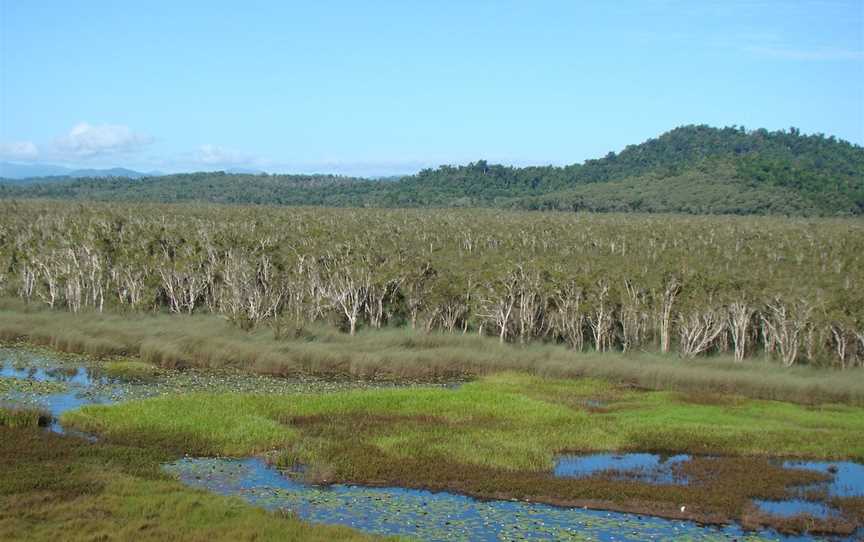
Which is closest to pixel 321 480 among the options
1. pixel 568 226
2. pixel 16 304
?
pixel 16 304

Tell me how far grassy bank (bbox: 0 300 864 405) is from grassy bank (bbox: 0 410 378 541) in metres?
16.7

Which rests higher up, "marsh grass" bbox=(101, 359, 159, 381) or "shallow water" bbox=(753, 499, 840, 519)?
"shallow water" bbox=(753, 499, 840, 519)

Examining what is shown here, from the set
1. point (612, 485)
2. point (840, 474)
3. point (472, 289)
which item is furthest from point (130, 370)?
point (840, 474)

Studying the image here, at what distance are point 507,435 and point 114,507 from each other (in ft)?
41.0

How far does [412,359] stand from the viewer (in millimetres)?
42156

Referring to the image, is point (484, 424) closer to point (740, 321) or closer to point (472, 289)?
A: point (740, 321)

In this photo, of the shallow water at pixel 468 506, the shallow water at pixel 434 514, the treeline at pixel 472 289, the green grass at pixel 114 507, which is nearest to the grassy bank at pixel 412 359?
the treeline at pixel 472 289

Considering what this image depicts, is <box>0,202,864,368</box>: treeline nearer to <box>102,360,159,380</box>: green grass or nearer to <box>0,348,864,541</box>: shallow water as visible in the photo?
<box>102,360,159,380</box>: green grass

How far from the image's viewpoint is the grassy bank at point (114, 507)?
19344mm

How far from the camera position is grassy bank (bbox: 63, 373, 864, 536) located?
24.3 m

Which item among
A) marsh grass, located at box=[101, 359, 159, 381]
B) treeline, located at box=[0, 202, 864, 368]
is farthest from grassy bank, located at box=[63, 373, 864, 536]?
treeline, located at box=[0, 202, 864, 368]

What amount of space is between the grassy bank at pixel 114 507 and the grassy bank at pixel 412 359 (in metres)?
16.7

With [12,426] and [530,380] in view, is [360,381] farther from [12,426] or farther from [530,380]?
[12,426]

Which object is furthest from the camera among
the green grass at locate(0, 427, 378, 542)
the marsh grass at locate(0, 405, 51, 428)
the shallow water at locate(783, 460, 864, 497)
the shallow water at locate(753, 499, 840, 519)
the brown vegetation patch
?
the marsh grass at locate(0, 405, 51, 428)
